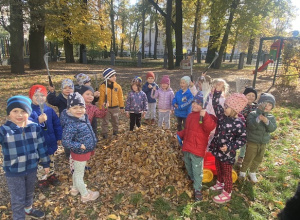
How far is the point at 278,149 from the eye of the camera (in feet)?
18.7

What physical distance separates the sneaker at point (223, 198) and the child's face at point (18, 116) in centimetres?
334

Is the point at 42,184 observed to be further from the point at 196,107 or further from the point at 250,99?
the point at 250,99

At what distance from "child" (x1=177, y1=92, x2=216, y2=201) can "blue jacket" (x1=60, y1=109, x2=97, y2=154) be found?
165 cm

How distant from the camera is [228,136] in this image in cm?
348

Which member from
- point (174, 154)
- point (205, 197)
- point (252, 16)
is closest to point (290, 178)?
point (205, 197)

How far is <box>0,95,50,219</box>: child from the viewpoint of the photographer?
9.14 ft

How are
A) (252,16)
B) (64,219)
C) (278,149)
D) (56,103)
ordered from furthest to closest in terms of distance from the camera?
1. (252,16)
2. (278,149)
3. (56,103)
4. (64,219)

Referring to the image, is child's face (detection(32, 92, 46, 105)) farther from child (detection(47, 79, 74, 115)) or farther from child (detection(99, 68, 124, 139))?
child (detection(99, 68, 124, 139))

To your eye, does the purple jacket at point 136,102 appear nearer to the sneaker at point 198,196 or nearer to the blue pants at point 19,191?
the sneaker at point 198,196

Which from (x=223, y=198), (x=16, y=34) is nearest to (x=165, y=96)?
(x=223, y=198)

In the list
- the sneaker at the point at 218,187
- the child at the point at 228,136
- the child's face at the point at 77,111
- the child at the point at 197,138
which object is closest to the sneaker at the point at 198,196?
the child at the point at 197,138

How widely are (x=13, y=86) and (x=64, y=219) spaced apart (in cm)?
997

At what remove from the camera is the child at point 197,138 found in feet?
11.2

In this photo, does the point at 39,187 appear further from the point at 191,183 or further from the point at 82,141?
the point at 191,183
